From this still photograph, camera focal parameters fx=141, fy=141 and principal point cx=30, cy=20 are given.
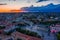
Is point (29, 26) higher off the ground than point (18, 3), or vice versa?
point (18, 3)

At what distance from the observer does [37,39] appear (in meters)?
1.77

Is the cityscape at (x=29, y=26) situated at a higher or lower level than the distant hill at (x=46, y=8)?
lower

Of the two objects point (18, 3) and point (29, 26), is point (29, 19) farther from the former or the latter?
point (18, 3)

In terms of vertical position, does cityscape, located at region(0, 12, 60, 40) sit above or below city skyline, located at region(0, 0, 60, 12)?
below

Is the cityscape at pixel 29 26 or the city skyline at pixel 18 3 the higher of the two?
the city skyline at pixel 18 3

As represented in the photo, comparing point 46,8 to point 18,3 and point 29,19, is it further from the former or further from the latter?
point 18,3

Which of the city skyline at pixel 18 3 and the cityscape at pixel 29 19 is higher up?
the city skyline at pixel 18 3

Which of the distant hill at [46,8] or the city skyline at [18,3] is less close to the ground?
the city skyline at [18,3]

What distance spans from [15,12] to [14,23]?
0.14 meters

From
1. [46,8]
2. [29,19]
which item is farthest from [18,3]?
[46,8]

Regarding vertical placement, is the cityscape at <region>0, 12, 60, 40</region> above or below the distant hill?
below

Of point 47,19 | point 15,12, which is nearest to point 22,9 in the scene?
point 15,12

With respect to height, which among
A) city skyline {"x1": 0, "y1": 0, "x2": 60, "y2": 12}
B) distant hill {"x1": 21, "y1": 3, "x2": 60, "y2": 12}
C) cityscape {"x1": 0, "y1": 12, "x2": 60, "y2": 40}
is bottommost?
cityscape {"x1": 0, "y1": 12, "x2": 60, "y2": 40}

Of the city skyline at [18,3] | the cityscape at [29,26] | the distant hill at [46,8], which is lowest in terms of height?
the cityscape at [29,26]
